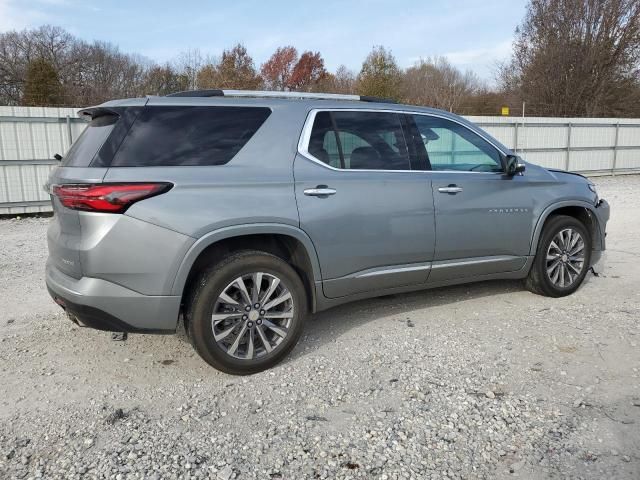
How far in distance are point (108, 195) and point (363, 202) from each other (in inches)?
68.6

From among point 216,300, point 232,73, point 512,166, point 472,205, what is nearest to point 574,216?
point 512,166

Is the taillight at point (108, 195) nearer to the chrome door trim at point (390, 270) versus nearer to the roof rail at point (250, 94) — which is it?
the roof rail at point (250, 94)

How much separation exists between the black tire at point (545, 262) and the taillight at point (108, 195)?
355cm

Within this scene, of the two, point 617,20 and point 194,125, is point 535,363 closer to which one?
point 194,125

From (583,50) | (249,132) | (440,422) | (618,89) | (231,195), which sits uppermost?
(583,50)

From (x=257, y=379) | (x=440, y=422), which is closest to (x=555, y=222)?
(x=440, y=422)

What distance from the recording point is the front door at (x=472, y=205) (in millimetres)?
4344

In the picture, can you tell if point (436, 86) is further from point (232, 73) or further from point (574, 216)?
point (574, 216)

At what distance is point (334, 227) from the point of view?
3775 mm

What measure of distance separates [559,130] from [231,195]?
673 inches

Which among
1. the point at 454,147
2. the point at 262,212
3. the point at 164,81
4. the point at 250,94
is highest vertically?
the point at 164,81

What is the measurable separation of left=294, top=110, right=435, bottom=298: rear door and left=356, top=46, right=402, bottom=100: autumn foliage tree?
21576 millimetres

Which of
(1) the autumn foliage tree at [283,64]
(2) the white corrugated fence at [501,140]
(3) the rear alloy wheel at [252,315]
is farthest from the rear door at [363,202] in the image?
(1) the autumn foliage tree at [283,64]

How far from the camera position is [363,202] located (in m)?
3.89
